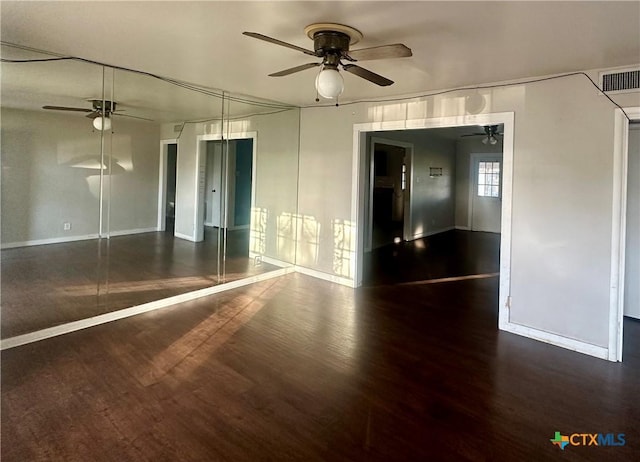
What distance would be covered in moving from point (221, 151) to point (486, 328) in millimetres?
3738

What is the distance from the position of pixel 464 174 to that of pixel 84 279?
30.8ft

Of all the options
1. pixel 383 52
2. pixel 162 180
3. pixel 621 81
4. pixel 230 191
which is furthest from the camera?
pixel 230 191

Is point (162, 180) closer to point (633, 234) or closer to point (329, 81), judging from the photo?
point (329, 81)

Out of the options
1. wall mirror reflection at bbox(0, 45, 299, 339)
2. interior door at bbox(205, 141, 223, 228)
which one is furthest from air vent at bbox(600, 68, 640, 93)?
interior door at bbox(205, 141, 223, 228)

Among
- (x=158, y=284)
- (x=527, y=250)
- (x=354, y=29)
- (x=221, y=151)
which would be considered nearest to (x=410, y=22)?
(x=354, y=29)

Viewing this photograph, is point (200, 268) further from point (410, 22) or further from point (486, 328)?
point (410, 22)

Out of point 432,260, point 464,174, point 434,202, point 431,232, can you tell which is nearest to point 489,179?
point 464,174

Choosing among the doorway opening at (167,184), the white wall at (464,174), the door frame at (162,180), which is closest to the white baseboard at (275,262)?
the doorway opening at (167,184)

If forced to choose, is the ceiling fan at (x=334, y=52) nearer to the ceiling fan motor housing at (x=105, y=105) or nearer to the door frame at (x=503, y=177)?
the door frame at (x=503, y=177)

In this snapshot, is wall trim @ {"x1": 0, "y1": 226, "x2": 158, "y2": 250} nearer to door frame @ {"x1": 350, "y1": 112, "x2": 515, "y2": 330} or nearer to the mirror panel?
the mirror panel

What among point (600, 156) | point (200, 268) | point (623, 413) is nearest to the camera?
point (623, 413)

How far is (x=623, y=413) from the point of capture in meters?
2.46

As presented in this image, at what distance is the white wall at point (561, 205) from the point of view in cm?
325

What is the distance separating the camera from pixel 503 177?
3.69 metres
